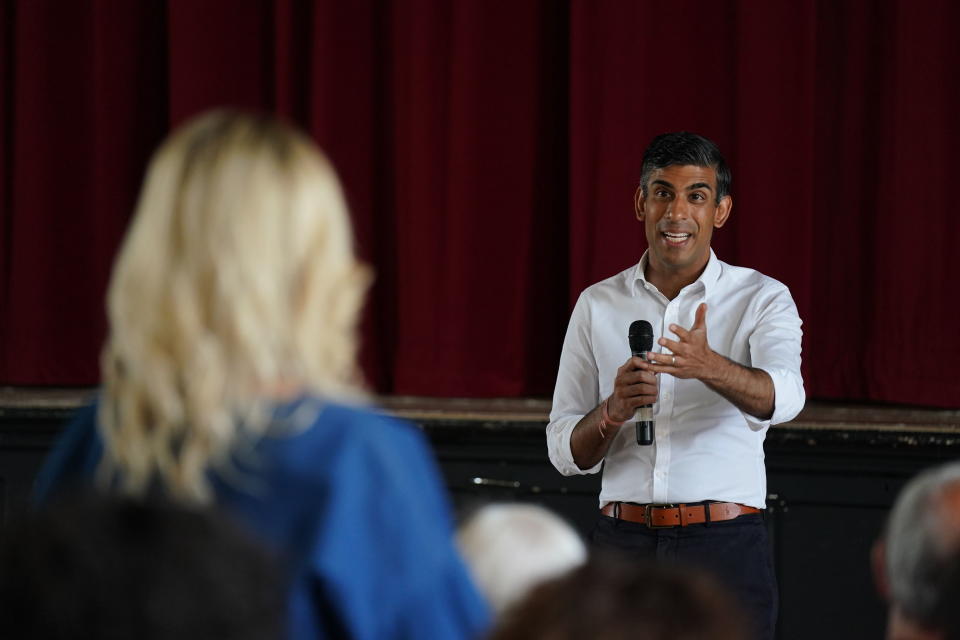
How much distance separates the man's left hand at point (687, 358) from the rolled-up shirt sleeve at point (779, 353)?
6.7 inches

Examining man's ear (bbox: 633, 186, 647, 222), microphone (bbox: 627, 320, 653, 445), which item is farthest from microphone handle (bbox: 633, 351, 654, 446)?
man's ear (bbox: 633, 186, 647, 222)

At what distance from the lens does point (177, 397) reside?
3.59 feet

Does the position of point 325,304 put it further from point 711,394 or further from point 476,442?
point 476,442

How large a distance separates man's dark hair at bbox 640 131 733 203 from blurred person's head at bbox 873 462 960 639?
1.51 m

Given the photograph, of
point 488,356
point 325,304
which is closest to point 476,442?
point 488,356

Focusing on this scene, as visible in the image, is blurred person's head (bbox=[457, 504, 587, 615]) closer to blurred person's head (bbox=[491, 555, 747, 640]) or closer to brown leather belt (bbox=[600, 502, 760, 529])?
blurred person's head (bbox=[491, 555, 747, 640])

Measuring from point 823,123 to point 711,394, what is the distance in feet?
5.31

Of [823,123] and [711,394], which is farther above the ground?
[823,123]

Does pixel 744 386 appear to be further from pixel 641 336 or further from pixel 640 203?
pixel 640 203

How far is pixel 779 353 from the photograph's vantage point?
2586 millimetres

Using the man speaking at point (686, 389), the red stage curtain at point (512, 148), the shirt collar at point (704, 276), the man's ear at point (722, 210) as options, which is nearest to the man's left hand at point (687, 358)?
the man speaking at point (686, 389)

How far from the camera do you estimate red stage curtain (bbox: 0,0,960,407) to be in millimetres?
3812

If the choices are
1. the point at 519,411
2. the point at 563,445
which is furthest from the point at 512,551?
the point at 519,411

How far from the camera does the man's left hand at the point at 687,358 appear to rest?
94.3 inches
